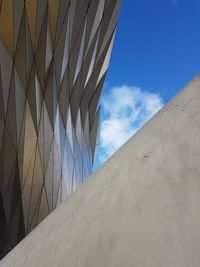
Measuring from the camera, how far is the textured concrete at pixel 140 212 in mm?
1323

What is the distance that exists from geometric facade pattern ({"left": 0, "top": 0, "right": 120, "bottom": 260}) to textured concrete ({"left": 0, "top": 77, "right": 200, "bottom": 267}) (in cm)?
604

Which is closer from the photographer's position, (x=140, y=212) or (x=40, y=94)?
(x=140, y=212)

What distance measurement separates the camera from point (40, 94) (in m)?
10.8

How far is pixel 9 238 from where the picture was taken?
10.4 metres

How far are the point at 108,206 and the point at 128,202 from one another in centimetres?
13

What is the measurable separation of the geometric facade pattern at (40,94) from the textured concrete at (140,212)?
6.04 meters

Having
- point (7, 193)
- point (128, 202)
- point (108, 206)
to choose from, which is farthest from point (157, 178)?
point (7, 193)

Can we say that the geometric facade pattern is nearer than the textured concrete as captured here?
No

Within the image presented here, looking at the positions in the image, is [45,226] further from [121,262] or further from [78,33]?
[78,33]

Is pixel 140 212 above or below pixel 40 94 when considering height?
below

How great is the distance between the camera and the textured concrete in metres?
1.32

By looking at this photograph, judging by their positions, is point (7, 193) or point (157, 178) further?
point (7, 193)

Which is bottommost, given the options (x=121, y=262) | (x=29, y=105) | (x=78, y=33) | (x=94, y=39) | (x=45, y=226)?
(x=121, y=262)

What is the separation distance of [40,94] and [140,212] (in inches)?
386
